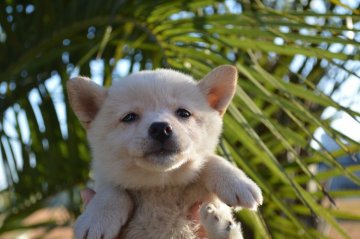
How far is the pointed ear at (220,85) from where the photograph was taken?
202 cm

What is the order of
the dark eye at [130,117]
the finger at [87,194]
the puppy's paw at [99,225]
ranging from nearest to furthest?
the puppy's paw at [99,225] < the dark eye at [130,117] < the finger at [87,194]

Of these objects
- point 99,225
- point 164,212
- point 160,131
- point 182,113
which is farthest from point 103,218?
point 182,113

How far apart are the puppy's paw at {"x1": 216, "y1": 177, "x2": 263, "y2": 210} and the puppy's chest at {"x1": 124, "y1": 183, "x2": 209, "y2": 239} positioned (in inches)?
5.2

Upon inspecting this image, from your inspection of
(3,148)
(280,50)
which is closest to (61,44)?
(3,148)

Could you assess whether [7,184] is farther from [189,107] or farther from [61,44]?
[189,107]

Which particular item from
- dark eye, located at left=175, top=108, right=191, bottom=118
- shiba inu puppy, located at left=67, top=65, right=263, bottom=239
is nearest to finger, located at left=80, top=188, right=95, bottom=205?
shiba inu puppy, located at left=67, top=65, right=263, bottom=239

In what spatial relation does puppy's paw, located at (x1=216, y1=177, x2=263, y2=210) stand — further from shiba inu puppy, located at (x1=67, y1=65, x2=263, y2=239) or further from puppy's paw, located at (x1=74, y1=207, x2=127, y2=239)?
puppy's paw, located at (x1=74, y1=207, x2=127, y2=239)

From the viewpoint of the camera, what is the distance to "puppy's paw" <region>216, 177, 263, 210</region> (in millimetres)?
1670

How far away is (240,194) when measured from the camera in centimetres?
169

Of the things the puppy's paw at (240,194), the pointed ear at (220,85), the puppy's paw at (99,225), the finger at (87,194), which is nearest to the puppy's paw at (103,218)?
the puppy's paw at (99,225)

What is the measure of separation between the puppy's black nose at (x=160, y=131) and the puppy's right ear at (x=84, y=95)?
341mm

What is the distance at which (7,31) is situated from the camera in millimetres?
3172

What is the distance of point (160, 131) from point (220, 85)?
0.39 m

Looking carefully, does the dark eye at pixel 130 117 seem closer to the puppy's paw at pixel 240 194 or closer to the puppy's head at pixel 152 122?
the puppy's head at pixel 152 122
